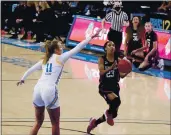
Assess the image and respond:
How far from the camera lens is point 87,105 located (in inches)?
382

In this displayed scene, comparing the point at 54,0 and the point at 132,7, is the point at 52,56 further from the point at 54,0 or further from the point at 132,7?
the point at 54,0

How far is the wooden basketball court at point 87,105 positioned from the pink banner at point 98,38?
1.51 m

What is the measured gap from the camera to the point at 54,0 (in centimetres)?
2048

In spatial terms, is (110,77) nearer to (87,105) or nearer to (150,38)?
(87,105)

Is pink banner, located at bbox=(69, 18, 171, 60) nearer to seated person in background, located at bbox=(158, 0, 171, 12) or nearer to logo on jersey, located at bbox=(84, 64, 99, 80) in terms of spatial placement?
logo on jersey, located at bbox=(84, 64, 99, 80)

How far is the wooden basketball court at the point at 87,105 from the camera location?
26.6 ft

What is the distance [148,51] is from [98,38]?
294cm

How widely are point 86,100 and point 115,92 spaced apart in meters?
2.49

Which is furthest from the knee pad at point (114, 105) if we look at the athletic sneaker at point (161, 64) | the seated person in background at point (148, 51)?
the athletic sneaker at point (161, 64)

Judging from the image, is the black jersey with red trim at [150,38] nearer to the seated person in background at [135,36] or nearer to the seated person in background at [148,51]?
the seated person in background at [148,51]

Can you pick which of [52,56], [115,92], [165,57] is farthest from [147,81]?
[52,56]

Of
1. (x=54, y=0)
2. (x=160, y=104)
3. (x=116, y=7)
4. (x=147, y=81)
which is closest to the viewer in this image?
(x=160, y=104)

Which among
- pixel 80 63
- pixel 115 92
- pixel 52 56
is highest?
pixel 52 56

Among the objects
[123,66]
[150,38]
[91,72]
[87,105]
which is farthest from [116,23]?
[123,66]
